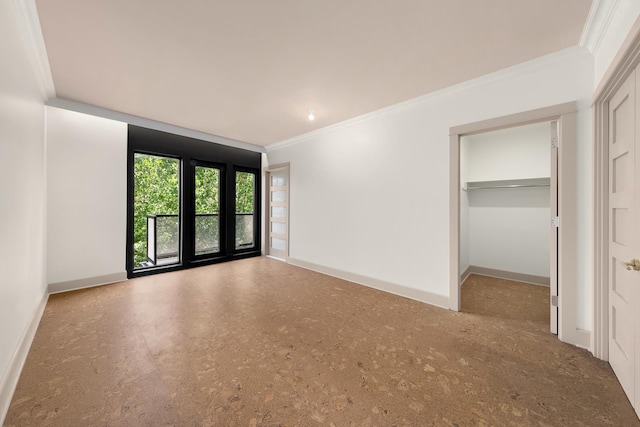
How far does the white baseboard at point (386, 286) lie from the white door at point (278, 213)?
3.12ft

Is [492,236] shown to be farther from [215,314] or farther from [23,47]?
[23,47]

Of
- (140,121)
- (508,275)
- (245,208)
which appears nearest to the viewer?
(140,121)

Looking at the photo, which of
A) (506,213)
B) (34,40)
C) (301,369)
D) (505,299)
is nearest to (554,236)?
(505,299)

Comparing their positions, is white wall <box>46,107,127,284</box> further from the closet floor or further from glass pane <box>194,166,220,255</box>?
the closet floor

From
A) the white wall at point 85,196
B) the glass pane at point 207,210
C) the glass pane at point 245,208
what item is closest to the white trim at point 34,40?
the white wall at point 85,196

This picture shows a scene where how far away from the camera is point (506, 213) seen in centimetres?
420

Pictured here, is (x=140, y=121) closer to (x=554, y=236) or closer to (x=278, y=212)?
(x=278, y=212)

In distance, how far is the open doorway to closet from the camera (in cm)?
379

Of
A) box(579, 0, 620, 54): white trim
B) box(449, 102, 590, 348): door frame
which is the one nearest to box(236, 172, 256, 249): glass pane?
box(449, 102, 590, 348): door frame

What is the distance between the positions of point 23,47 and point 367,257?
164 inches

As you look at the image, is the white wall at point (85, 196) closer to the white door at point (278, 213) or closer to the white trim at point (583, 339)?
the white door at point (278, 213)

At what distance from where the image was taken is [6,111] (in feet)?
5.24

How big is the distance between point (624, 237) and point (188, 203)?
5442 mm

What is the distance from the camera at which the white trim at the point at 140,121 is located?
332 centimetres
